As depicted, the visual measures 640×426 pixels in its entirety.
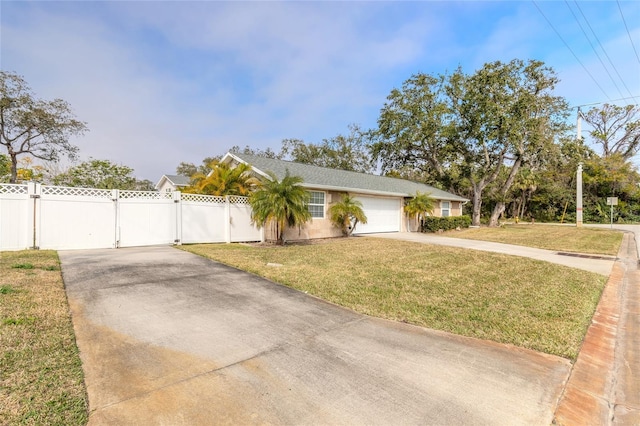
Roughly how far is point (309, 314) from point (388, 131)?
24.0m

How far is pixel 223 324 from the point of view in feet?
12.6

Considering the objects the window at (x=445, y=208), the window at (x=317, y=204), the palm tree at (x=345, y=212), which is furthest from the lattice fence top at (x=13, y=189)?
the window at (x=445, y=208)

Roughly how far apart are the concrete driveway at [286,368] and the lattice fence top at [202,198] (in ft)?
21.1

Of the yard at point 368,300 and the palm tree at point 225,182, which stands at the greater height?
the palm tree at point 225,182

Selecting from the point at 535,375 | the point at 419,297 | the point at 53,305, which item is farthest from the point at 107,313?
the point at 535,375

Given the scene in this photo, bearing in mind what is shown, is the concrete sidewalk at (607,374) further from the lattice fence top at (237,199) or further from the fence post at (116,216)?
the fence post at (116,216)

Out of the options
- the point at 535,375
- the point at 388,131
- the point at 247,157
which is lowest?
the point at 535,375

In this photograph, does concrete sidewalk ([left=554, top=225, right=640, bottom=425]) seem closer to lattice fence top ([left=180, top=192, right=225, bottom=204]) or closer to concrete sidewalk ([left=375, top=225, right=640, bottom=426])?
concrete sidewalk ([left=375, top=225, right=640, bottom=426])

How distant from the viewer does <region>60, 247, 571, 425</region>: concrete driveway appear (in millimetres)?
2188

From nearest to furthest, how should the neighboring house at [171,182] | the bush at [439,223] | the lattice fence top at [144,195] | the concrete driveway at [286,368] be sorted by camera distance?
the concrete driveway at [286,368] < the lattice fence top at [144,195] < the bush at [439,223] < the neighboring house at [171,182]

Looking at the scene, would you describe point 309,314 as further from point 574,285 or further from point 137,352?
point 574,285

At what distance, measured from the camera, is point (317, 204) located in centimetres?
1397

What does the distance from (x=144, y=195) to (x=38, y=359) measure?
28.2ft

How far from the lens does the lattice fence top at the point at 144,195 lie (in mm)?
9795
